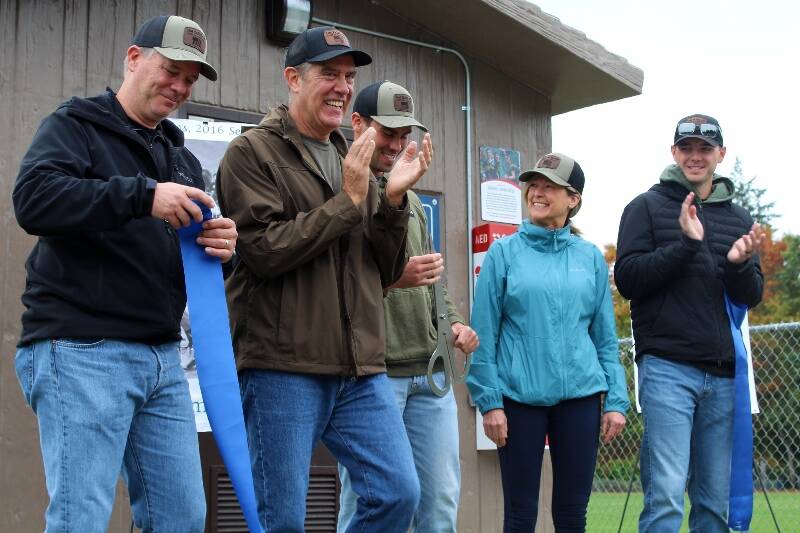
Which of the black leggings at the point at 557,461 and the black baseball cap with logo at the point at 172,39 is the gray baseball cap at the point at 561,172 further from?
the black baseball cap with logo at the point at 172,39

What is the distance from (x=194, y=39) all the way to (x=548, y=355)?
2.00m

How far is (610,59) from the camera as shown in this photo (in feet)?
21.4

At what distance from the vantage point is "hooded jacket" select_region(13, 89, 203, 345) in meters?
2.77

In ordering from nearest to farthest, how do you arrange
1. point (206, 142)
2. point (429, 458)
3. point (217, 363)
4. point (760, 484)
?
point (217, 363) → point (429, 458) → point (206, 142) → point (760, 484)

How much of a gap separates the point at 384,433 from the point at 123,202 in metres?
1.14

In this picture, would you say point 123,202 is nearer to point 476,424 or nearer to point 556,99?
point 476,424

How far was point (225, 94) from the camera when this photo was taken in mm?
5520

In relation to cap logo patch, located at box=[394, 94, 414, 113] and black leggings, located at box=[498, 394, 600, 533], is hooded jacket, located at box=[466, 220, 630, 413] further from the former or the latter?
cap logo patch, located at box=[394, 94, 414, 113]

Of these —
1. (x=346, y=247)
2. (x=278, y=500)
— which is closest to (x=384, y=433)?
(x=278, y=500)

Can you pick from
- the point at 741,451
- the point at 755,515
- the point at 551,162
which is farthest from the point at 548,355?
the point at 755,515

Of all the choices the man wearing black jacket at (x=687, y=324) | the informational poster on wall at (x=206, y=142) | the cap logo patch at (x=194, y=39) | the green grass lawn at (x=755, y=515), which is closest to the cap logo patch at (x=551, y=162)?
the man wearing black jacket at (x=687, y=324)

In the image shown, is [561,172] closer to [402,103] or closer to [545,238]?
[545,238]

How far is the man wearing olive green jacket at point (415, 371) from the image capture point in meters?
4.21

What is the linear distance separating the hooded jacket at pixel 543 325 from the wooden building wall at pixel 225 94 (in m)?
1.71
